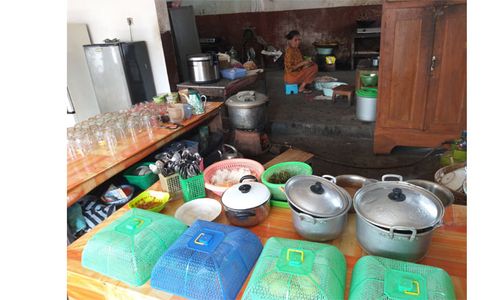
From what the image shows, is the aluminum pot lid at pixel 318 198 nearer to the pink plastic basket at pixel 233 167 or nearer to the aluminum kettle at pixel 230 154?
the pink plastic basket at pixel 233 167

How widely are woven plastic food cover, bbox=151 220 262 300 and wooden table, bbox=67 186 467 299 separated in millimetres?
59

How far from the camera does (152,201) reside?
1.69 m


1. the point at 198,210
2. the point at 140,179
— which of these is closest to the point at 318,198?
the point at 198,210

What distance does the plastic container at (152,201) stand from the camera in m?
1.64

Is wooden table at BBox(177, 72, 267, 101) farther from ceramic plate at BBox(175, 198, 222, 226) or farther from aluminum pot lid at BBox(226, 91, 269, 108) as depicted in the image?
ceramic plate at BBox(175, 198, 222, 226)

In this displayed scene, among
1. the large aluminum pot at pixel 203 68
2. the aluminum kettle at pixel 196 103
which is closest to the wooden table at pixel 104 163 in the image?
the aluminum kettle at pixel 196 103

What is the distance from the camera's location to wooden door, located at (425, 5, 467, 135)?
3.08m

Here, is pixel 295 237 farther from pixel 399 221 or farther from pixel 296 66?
pixel 296 66

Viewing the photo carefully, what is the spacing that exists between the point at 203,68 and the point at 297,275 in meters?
3.36

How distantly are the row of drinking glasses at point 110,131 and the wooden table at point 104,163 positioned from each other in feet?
0.22

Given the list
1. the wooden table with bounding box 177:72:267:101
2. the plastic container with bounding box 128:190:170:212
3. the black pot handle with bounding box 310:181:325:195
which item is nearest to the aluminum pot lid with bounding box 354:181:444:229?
the black pot handle with bounding box 310:181:325:195

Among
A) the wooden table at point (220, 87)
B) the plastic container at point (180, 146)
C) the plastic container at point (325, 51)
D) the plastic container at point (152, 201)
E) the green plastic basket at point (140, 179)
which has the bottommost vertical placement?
the green plastic basket at point (140, 179)
